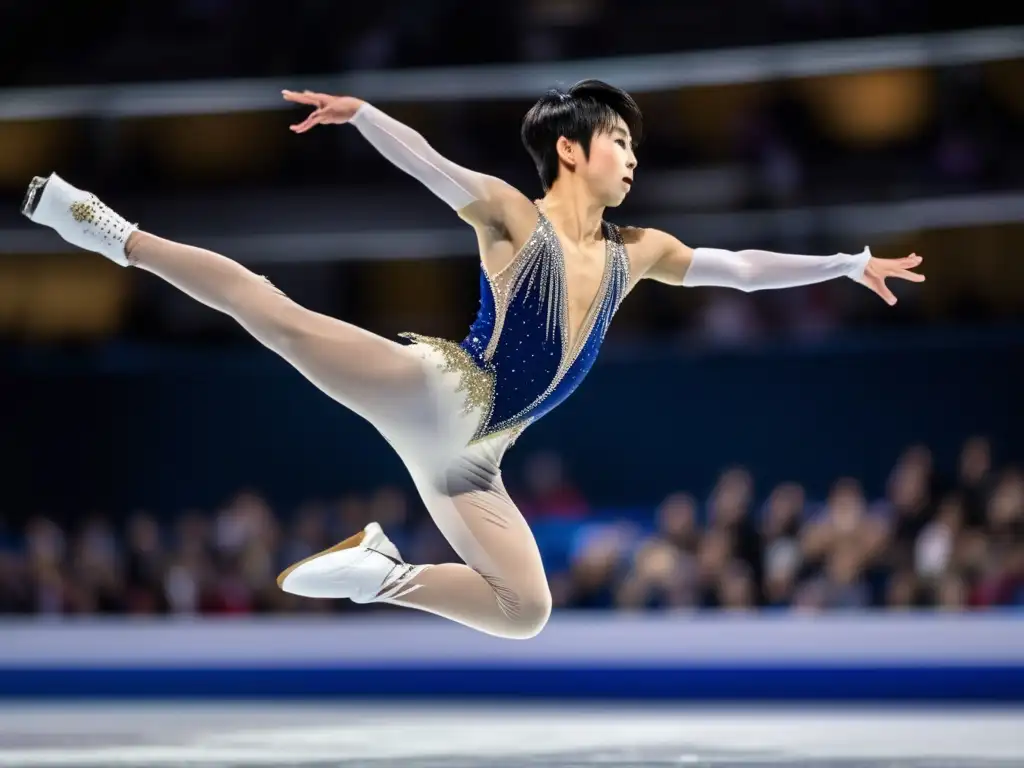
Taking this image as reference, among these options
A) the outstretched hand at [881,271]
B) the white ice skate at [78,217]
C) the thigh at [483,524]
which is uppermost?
the outstretched hand at [881,271]

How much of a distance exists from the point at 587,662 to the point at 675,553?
1747 millimetres

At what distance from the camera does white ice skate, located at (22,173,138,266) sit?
3613mm

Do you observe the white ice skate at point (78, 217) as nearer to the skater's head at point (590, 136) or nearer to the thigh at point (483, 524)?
the thigh at point (483, 524)

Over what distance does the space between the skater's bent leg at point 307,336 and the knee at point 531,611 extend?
0.63 meters

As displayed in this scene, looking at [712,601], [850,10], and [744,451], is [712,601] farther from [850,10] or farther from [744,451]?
[850,10]

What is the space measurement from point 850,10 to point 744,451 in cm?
353

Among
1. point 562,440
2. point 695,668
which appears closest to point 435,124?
point 562,440

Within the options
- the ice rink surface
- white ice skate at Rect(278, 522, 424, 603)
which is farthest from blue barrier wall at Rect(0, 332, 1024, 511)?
white ice skate at Rect(278, 522, 424, 603)

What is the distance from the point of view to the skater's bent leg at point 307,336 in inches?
136

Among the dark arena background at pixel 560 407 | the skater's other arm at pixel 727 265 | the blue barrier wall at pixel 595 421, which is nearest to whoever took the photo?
the skater's other arm at pixel 727 265

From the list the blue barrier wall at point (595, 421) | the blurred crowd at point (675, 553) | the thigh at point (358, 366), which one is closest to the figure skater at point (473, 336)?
the thigh at point (358, 366)

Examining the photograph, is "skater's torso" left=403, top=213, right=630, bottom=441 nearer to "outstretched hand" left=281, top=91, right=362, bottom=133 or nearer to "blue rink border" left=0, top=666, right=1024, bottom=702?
"outstretched hand" left=281, top=91, right=362, bottom=133

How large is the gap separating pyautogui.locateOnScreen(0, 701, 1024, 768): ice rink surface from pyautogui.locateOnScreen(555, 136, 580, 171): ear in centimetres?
166

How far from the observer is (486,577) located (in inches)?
142
